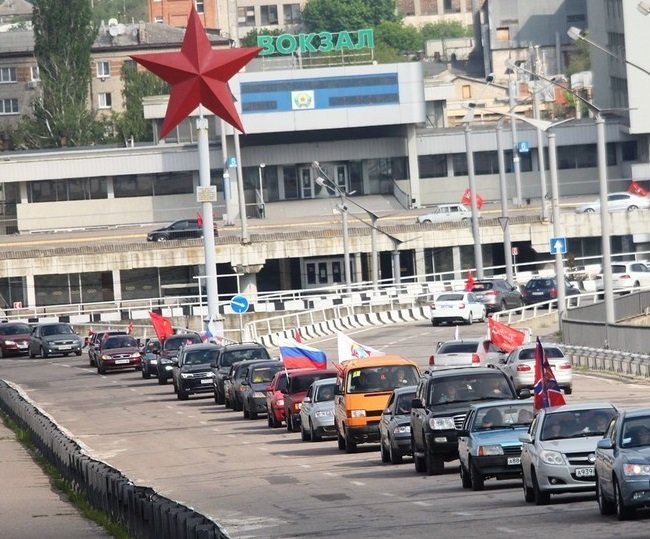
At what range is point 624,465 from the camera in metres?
19.4

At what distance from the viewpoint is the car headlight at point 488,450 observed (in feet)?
81.8

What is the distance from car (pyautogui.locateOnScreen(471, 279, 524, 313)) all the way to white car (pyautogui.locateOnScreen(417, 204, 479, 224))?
2362 centimetres

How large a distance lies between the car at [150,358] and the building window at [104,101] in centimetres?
9824

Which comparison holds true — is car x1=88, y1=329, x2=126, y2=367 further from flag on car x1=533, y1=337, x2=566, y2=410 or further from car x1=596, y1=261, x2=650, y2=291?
flag on car x1=533, y1=337, x2=566, y2=410

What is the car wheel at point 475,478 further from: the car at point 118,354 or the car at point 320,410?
the car at point 118,354

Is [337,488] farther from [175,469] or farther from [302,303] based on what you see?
[302,303]

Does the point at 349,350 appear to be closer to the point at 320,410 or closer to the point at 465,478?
the point at 320,410

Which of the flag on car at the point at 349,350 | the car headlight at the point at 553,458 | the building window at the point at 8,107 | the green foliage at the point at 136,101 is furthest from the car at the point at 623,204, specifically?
the car headlight at the point at 553,458

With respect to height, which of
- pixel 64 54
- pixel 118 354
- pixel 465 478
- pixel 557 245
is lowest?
pixel 118 354

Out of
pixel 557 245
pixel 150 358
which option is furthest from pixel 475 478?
pixel 150 358

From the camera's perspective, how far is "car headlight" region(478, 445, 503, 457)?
2494 centimetres

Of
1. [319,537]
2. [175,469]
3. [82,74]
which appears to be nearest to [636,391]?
[175,469]

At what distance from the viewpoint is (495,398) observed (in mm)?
29219

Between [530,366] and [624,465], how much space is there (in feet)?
87.0
